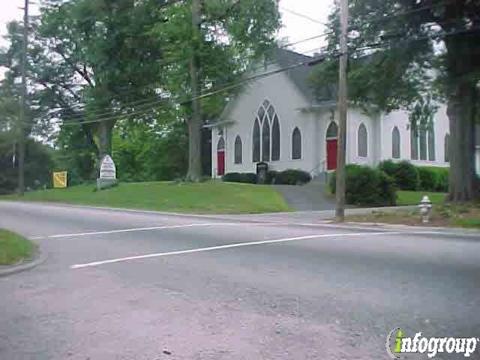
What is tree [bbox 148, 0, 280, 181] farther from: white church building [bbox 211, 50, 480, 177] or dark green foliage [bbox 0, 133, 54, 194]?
dark green foliage [bbox 0, 133, 54, 194]

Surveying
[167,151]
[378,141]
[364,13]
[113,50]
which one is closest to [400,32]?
[364,13]

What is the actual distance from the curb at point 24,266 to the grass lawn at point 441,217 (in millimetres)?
11688

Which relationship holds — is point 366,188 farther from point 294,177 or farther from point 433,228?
point 433,228

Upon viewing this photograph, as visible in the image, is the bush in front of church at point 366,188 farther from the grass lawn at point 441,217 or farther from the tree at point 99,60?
the tree at point 99,60

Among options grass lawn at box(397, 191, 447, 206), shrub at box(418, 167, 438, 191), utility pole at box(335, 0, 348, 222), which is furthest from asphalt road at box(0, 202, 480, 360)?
shrub at box(418, 167, 438, 191)

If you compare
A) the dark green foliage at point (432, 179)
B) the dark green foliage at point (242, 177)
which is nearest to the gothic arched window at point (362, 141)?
the dark green foliage at point (432, 179)

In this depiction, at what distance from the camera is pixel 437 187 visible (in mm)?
38156

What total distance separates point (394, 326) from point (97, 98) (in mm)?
42228

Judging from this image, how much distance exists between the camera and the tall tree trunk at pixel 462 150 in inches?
917

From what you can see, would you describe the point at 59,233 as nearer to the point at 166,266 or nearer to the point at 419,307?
the point at 166,266

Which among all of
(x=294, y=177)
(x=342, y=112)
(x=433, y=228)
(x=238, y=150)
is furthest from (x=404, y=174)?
(x=433, y=228)

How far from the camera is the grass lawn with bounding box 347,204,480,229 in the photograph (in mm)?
17719

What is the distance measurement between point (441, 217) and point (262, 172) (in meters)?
20.9

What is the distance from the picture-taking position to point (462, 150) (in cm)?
2384
